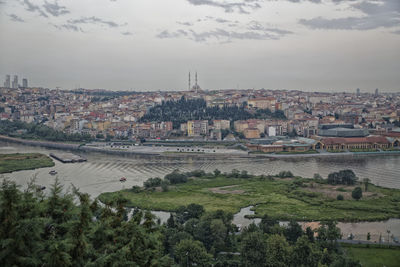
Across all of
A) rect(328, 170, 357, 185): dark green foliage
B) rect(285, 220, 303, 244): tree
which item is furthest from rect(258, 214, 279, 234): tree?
rect(328, 170, 357, 185): dark green foliage

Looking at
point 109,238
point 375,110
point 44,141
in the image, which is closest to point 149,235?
point 109,238

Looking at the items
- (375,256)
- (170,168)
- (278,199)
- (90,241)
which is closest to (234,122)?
(170,168)

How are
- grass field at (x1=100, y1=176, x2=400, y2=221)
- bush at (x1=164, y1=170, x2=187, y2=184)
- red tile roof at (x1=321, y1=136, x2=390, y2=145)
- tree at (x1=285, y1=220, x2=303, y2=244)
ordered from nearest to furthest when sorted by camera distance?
1. tree at (x1=285, y1=220, x2=303, y2=244)
2. grass field at (x1=100, y1=176, x2=400, y2=221)
3. bush at (x1=164, y1=170, x2=187, y2=184)
4. red tile roof at (x1=321, y1=136, x2=390, y2=145)

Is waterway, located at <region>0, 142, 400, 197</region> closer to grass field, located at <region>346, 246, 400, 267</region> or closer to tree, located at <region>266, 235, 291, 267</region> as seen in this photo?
grass field, located at <region>346, 246, 400, 267</region>

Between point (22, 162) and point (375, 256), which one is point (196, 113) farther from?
point (375, 256)

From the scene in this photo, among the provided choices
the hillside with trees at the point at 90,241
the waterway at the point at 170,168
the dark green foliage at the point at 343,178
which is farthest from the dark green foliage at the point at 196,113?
the hillside with trees at the point at 90,241

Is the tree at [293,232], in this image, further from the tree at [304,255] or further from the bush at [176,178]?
the bush at [176,178]
